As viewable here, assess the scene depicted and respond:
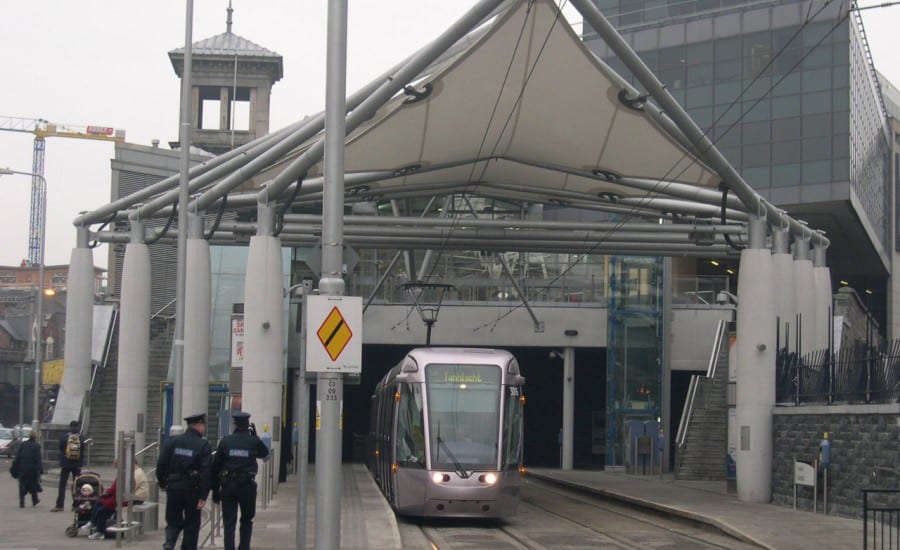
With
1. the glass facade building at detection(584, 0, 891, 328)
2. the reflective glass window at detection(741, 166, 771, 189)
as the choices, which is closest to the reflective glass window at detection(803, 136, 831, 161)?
the glass facade building at detection(584, 0, 891, 328)

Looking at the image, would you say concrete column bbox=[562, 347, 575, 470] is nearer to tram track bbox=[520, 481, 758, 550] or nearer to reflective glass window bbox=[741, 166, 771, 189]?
reflective glass window bbox=[741, 166, 771, 189]

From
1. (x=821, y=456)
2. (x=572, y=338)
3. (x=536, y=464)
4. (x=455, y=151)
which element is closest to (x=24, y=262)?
(x=536, y=464)

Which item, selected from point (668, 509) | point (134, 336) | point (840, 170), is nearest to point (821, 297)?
point (668, 509)

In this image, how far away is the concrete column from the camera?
4844 cm

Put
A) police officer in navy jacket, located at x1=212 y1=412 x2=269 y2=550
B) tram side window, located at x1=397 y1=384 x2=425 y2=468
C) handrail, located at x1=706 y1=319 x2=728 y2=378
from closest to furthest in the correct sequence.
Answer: police officer in navy jacket, located at x1=212 y1=412 x2=269 y2=550 < tram side window, located at x1=397 y1=384 x2=425 y2=468 < handrail, located at x1=706 y1=319 x2=728 y2=378

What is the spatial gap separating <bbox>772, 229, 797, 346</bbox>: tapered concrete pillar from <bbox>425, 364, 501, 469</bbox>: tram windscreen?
10.6 metres

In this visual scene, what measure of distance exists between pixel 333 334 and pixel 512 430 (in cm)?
988

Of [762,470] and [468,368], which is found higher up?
[468,368]

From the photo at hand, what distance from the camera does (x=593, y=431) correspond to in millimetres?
54844

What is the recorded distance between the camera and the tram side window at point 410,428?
70.9 feet

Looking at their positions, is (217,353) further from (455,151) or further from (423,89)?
(423,89)

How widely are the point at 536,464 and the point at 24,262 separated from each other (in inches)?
3951

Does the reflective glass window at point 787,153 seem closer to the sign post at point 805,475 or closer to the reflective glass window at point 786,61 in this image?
the reflective glass window at point 786,61

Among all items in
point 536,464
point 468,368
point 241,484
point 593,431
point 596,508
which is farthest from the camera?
point 536,464
